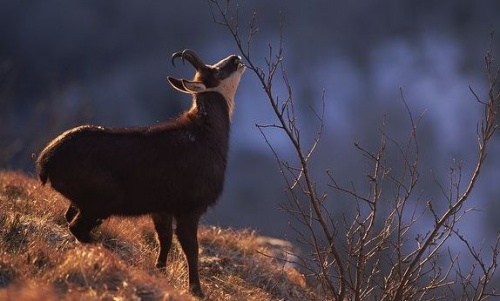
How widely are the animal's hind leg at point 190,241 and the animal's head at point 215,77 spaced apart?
4.51 ft

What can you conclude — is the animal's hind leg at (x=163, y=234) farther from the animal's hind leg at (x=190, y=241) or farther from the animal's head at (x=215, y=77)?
the animal's head at (x=215, y=77)

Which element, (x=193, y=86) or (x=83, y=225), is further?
(x=193, y=86)

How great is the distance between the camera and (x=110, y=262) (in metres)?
5.84

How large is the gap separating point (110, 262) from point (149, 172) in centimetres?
158

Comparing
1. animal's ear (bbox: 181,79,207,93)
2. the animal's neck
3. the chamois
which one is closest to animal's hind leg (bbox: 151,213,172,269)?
the chamois

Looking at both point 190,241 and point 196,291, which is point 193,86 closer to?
point 190,241

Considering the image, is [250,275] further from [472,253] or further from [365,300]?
[472,253]

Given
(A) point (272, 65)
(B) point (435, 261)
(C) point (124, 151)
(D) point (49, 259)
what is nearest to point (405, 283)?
(B) point (435, 261)

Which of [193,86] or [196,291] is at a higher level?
[193,86]

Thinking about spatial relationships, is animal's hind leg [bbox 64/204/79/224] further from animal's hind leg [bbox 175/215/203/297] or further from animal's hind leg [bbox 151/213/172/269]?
animal's hind leg [bbox 175/215/203/297]

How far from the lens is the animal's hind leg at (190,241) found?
7.41 metres

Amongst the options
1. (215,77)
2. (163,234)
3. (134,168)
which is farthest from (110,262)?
(215,77)

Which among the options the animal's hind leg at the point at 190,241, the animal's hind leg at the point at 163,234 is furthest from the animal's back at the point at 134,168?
the animal's hind leg at the point at 163,234

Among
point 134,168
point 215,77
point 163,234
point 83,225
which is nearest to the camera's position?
point 134,168
